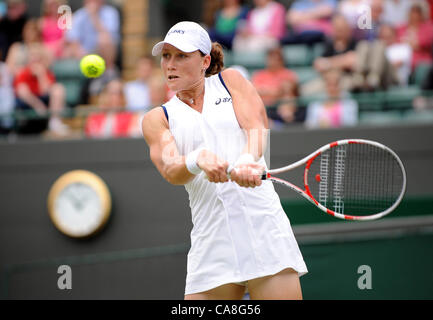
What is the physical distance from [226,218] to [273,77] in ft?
14.8

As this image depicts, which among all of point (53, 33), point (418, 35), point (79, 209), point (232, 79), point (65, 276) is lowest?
point (65, 276)

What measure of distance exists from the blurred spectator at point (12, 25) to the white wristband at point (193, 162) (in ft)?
21.9

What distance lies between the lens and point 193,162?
321cm

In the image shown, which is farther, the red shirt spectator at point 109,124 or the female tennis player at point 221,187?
the red shirt spectator at point 109,124

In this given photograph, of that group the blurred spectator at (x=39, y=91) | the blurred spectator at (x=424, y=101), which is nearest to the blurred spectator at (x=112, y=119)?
the blurred spectator at (x=39, y=91)

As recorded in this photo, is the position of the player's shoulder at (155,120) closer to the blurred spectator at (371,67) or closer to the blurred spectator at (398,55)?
the blurred spectator at (371,67)

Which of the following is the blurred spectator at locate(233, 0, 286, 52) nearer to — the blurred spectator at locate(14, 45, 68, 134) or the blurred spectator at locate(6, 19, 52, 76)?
the blurred spectator at locate(14, 45, 68, 134)

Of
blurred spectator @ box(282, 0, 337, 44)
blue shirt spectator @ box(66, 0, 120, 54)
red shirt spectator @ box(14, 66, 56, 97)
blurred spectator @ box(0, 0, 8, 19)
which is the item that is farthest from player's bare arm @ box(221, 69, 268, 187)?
blurred spectator @ box(0, 0, 8, 19)

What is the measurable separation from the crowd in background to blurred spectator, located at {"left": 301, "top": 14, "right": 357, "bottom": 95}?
0.04 ft

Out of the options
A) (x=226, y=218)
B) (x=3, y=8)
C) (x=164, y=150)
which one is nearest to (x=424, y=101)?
(x=226, y=218)

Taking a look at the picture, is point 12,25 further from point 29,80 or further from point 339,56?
point 339,56

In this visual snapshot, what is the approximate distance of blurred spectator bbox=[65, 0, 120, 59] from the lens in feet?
28.8

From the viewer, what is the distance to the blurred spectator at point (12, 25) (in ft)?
30.6

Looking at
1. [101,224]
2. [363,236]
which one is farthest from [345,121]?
[101,224]
